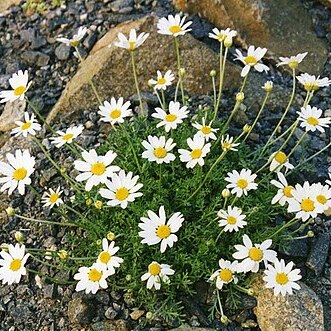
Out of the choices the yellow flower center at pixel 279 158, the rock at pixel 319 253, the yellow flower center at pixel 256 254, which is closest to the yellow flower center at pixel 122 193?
the yellow flower center at pixel 256 254

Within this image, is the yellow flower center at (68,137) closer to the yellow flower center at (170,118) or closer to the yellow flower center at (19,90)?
Result: the yellow flower center at (19,90)

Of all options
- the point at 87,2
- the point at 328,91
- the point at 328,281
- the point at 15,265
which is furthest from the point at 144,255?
the point at 87,2

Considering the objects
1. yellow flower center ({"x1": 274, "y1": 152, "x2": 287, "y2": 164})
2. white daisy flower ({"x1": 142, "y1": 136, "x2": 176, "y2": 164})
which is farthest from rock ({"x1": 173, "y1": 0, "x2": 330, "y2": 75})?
white daisy flower ({"x1": 142, "y1": 136, "x2": 176, "y2": 164})

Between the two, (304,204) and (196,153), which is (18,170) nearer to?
(196,153)

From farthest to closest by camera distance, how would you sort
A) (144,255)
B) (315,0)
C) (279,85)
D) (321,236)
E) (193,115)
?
(315,0) < (279,85) < (193,115) < (321,236) < (144,255)

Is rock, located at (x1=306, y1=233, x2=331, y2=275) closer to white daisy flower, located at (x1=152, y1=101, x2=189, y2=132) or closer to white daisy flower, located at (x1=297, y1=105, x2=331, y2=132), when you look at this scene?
white daisy flower, located at (x1=297, y1=105, x2=331, y2=132)

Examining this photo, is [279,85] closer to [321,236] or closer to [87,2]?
[321,236]

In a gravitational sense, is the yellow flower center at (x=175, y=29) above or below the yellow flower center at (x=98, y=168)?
above
